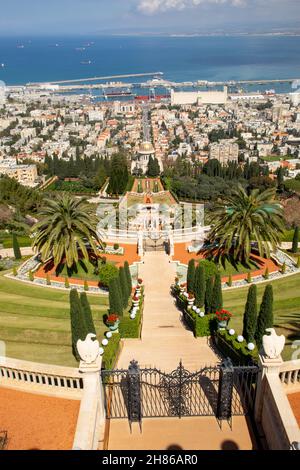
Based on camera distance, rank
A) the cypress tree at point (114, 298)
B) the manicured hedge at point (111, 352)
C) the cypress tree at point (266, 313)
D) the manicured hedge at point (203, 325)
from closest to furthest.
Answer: the manicured hedge at point (111, 352) → the cypress tree at point (266, 313) → the manicured hedge at point (203, 325) → the cypress tree at point (114, 298)

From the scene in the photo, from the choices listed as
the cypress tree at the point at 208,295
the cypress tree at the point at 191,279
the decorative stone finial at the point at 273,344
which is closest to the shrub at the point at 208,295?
the cypress tree at the point at 208,295

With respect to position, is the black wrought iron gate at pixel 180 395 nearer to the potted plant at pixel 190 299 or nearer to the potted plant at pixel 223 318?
the potted plant at pixel 223 318

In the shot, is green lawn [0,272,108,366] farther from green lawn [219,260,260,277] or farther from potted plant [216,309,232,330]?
green lawn [219,260,260,277]

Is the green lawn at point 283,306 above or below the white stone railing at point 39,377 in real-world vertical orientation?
below

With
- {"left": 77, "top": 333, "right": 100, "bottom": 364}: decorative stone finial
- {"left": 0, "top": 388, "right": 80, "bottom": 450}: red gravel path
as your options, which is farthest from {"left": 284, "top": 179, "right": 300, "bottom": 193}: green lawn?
{"left": 0, "top": 388, "right": 80, "bottom": 450}: red gravel path

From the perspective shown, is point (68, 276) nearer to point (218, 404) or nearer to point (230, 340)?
point (230, 340)

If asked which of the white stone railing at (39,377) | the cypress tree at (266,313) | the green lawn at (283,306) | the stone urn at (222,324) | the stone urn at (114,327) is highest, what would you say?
the white stone railing at (39,377)

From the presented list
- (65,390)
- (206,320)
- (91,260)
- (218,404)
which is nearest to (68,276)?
(91,260)
